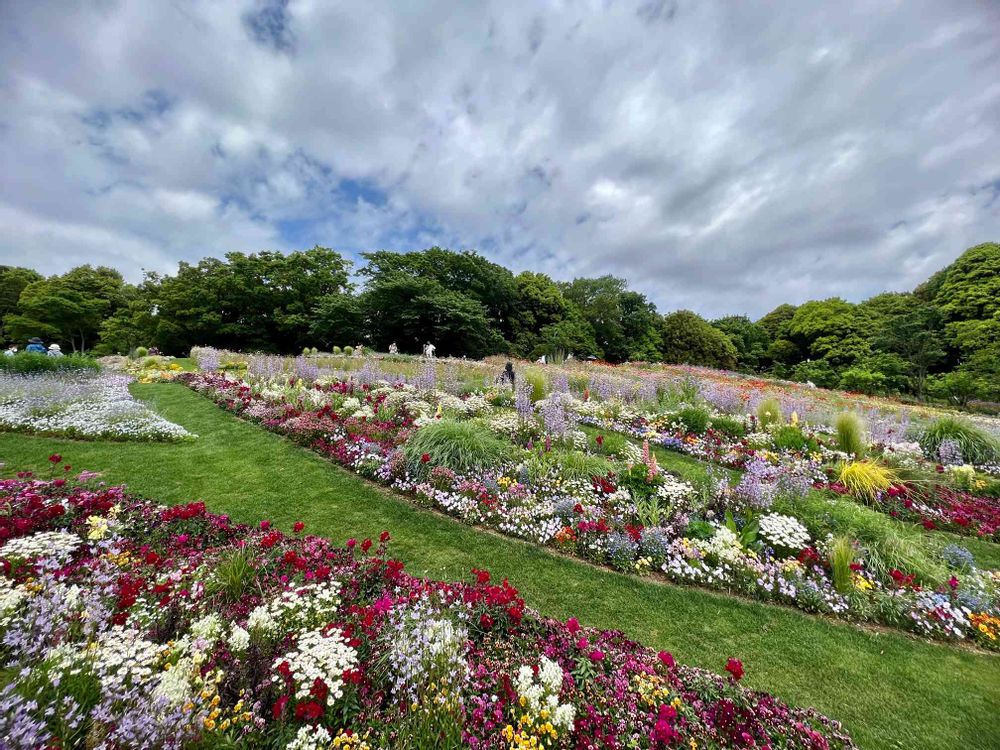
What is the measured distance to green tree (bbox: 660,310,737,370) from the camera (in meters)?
35.8

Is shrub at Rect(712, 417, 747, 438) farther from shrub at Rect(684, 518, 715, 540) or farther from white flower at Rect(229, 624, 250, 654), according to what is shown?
white flower at Rect(229, 624, 250, 654)

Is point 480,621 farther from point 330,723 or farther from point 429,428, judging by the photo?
point 429,428

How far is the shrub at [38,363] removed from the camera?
38.9 feet

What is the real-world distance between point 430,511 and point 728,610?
3221 millimetres

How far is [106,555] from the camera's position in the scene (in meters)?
3.00

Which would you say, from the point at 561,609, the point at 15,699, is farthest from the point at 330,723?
the point at 561,609

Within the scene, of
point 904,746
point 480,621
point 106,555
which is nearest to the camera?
point 904,746

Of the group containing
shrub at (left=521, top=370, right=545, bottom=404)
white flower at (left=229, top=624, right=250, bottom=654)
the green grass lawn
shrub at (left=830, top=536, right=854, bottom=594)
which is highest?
shrub at (left=521, top=370, right=545, bottom=404)

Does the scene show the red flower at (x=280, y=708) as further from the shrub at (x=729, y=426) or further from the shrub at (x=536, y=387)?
the shrub at (x=729, y=426)

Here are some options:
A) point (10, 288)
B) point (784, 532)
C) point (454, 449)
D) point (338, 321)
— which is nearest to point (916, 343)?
point (784, 532)

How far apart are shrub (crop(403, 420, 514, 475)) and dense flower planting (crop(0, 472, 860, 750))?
250 centimetres

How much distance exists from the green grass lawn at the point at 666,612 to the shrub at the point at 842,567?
373 millimetres

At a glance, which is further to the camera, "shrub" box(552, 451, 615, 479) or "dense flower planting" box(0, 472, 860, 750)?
"shrub" box(552, 451, 615, 479)

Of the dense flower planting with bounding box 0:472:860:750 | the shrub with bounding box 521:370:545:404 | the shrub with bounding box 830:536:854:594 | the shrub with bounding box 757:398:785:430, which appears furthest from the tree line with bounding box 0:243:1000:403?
the dense flower planting with bounding box 0:472:860:750
